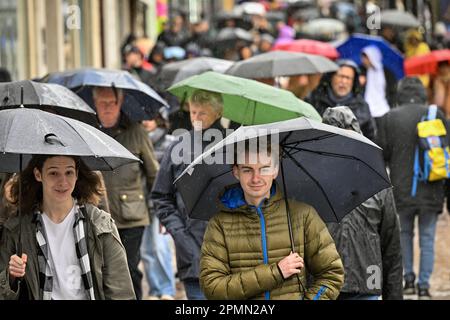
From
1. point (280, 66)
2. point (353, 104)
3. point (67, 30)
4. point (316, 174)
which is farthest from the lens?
point (67, 30)

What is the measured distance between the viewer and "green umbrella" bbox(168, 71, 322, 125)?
8.45 meters

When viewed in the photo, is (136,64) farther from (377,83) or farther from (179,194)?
(179,194)

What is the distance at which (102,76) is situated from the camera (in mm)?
9664

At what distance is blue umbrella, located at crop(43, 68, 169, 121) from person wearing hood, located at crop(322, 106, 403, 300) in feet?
7.84

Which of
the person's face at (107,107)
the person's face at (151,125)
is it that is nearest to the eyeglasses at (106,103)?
the person's face at (107,107)

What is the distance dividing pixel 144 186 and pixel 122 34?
59.2ft

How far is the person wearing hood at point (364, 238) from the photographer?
740 cm

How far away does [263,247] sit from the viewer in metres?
5.89

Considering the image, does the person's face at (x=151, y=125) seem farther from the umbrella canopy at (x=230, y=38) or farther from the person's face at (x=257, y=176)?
the umbrella canopy at (x=230, y=38)

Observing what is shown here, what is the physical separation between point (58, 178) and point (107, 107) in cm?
346

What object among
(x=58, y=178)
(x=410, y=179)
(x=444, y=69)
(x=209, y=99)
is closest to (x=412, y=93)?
(x=410, y=179)

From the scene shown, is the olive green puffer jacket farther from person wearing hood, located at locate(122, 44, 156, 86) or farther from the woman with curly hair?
person wearing hood, located at locate(122, 44, 156, 86)
